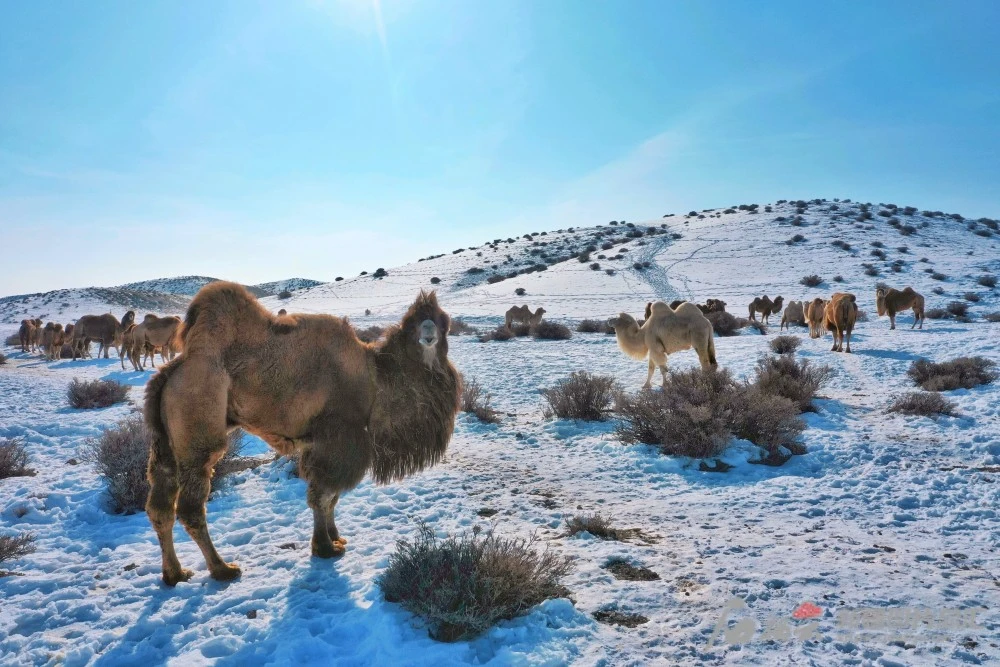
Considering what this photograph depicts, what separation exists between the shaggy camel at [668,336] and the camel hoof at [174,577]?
841 cm

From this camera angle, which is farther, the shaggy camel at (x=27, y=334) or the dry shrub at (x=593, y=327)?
the shaggy camel at (x=27, y=334)

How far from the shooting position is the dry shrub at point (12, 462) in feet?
20.5

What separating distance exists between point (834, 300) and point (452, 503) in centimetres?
1363

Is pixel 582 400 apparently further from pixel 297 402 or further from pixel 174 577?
pixel 174 577

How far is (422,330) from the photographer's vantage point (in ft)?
13.6

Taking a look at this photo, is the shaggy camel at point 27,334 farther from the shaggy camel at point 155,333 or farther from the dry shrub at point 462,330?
the dry shrub at point 462,330

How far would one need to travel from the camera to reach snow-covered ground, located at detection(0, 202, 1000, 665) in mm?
3107

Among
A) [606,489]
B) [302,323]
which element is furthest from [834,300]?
[302,323]

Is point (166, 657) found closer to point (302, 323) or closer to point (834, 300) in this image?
point (302, 323)

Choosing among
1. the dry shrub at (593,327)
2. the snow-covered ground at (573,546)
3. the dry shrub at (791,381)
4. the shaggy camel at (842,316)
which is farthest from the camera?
the dry shrub at (593,327)

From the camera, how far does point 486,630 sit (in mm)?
3156

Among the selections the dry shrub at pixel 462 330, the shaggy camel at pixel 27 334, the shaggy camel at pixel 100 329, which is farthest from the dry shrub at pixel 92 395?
the shaggy camel at pixel 27 334

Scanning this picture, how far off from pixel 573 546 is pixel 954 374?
9345 millimetres

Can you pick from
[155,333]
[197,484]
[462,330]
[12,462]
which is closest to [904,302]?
[462,330]
